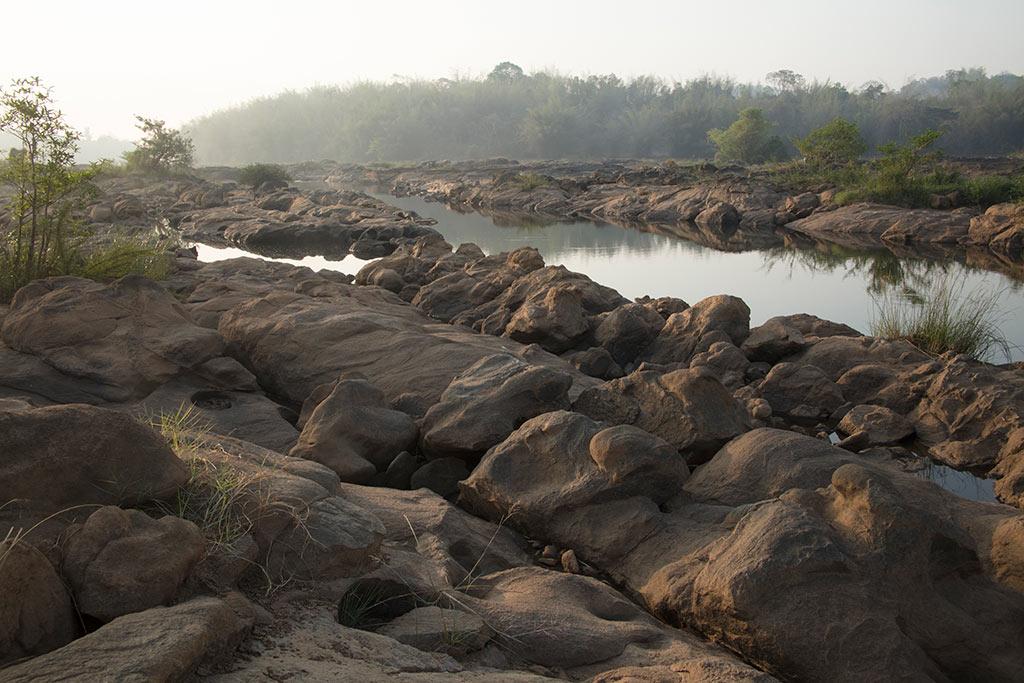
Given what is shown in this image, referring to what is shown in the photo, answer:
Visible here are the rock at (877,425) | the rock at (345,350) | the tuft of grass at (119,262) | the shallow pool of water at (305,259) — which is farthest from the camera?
the shallow pool of water at (305,259)

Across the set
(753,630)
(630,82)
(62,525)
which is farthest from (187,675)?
(630,82)

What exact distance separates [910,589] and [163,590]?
2.89 meters

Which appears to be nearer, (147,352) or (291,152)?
(147,352)

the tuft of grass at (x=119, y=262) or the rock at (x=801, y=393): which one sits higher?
the tuft of grass at (x=119, y=262)

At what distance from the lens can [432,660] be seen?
2883mm

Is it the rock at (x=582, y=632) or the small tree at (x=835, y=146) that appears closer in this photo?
the rock at (x=582, y=632)

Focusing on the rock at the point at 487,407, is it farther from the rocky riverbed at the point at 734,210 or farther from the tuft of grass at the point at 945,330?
the rocky riverbed at the point at 734,210

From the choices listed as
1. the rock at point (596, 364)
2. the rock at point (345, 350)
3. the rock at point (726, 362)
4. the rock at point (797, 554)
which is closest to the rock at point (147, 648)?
the rock at point (797, 554)

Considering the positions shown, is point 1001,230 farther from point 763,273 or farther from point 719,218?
point 719,218

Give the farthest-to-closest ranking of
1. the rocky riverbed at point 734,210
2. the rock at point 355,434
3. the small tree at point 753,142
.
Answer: the small tree at point 753,142 → the rocky riverbed at point 734,210 → the rock at point 355,434

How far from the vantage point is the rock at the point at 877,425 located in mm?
7062

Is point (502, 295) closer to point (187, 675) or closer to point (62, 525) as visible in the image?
point (62, 525)

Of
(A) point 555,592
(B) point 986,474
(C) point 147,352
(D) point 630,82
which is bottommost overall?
(B) point 986,474

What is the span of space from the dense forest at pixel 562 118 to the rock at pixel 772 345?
3859cm
